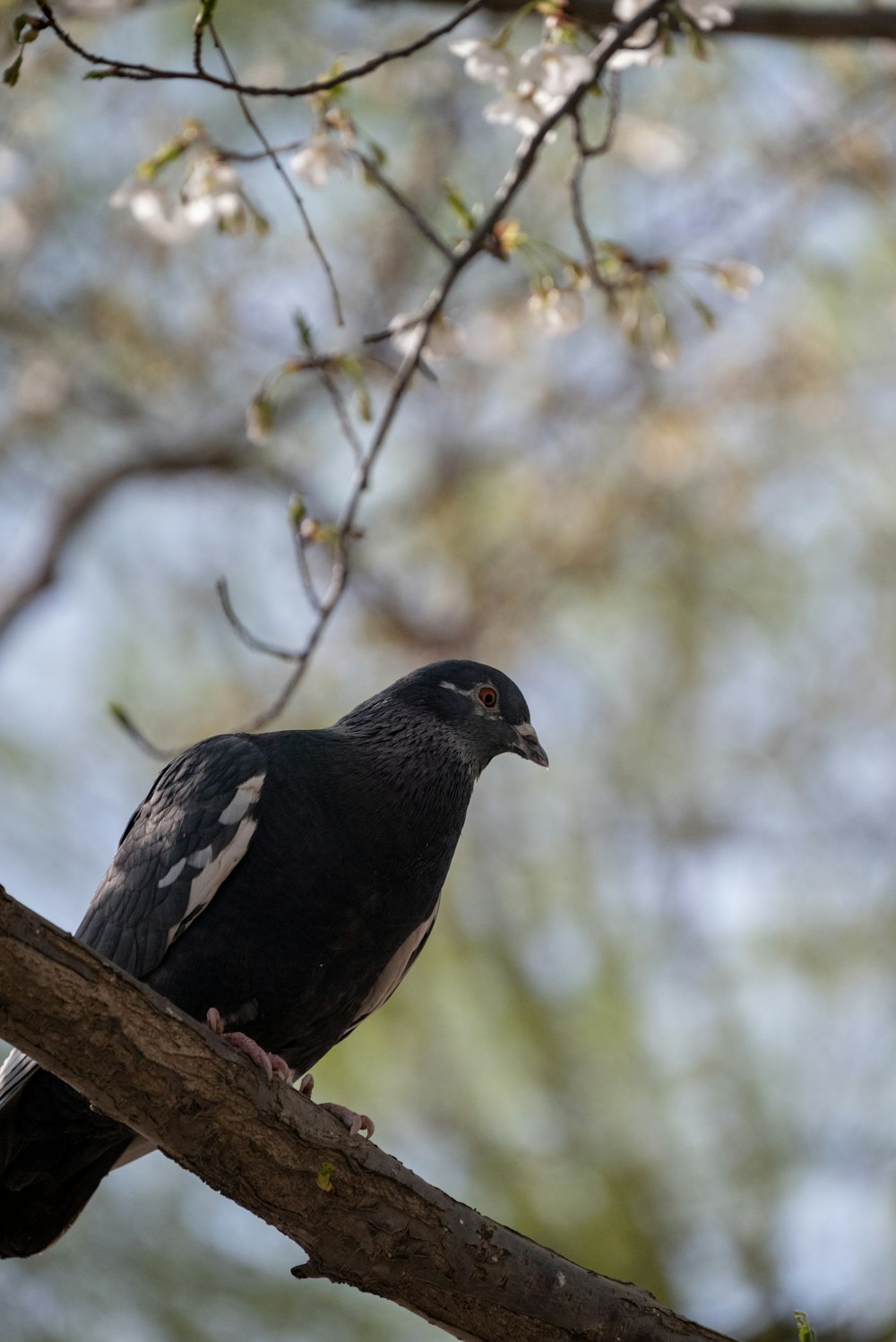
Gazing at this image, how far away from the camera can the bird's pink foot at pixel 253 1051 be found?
123 inches

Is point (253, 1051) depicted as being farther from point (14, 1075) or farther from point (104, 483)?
point (104, 483)

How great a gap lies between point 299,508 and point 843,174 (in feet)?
14.8

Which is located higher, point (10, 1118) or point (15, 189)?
point (15, 189)

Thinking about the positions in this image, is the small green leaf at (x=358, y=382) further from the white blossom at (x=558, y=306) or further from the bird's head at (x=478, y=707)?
the bird's head at (x=478, y=707)

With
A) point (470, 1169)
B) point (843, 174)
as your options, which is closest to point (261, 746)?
point (470, 1169)

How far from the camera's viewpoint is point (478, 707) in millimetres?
4129

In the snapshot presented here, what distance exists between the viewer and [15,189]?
24.0 feet

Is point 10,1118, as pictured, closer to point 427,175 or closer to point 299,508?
point 299,508

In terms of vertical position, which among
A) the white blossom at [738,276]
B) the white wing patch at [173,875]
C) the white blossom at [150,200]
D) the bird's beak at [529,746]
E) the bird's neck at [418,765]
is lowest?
the white wing patch at [173,875]

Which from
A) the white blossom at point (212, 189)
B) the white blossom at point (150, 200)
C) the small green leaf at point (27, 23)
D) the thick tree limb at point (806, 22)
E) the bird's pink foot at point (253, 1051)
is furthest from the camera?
the thick tree limb at point (806, 22)

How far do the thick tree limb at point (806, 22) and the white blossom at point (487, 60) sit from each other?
33.8 inches

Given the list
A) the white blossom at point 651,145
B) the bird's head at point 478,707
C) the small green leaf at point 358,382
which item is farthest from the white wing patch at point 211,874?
the white blossom at point 651,145

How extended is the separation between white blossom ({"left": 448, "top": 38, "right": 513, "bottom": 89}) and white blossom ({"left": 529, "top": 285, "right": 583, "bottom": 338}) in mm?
597

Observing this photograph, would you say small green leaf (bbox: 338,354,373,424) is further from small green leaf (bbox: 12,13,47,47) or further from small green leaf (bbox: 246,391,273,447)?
small green leaf (bbox: 12,13,47,47)
